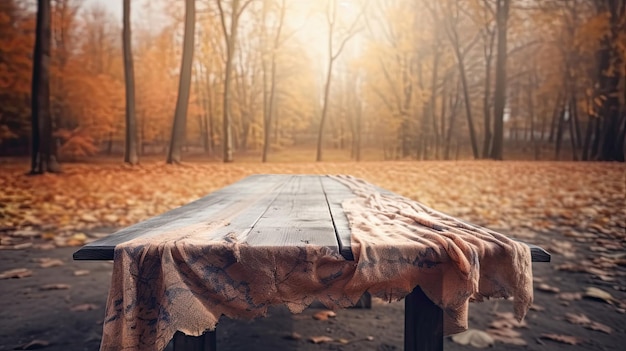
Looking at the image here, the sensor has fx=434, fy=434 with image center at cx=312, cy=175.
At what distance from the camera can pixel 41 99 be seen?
8.17 metres

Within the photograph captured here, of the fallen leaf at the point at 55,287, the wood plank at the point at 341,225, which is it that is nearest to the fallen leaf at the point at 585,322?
the wood plank at the point at 341,225

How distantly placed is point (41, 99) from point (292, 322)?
312 inches

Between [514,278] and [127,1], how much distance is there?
10664 millimetres

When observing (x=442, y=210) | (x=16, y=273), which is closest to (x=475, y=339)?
(x=16, y=273)

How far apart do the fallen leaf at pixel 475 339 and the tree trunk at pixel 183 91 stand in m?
8.34

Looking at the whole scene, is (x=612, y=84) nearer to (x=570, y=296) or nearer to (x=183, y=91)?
(x=183, y=91)

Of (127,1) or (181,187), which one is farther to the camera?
(127,1)

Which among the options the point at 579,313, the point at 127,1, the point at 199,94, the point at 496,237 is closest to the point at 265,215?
the point at 496,237

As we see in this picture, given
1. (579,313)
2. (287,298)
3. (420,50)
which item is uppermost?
(420,50)

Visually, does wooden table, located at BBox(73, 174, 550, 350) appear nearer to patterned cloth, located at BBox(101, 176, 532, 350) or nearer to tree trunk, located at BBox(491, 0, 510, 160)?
patterned cloth, located at BBox(101, 176, 532, 350)

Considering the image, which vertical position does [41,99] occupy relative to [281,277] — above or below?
above

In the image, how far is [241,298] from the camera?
3.53 feet

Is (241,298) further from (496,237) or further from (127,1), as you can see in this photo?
(127,1)

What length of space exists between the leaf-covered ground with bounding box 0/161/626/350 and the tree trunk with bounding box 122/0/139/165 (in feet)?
3.52
